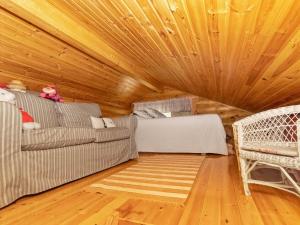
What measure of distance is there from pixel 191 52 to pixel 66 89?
2.39 metres

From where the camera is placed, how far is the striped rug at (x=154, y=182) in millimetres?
1603

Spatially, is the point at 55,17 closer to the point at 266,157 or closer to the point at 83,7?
the point at 83,7

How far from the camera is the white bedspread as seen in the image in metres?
3.38

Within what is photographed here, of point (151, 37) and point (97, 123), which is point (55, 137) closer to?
point (97, 123)

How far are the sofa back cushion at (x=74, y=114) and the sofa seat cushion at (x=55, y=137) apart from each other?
0.66 m

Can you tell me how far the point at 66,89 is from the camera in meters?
3.45

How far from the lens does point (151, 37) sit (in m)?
1.97

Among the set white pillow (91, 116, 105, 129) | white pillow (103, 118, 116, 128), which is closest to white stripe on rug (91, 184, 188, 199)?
white pillow (91, 116, 105, 129)

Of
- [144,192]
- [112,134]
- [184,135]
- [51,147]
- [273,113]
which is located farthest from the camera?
[184,135]

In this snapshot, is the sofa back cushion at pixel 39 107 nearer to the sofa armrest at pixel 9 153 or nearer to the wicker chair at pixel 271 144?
the sofa armrest at pixel 9 153

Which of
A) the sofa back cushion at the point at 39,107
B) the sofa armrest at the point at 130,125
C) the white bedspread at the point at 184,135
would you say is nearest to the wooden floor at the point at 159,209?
the sofa back cushion at the point at 39,107

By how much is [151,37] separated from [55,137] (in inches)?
52.8

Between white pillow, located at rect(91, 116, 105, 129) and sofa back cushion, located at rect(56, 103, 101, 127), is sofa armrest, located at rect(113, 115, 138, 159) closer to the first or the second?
white pillow, located at rect(91, 116, 105, 129)

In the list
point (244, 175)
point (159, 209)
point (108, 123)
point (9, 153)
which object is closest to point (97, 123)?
point (108, 123)
